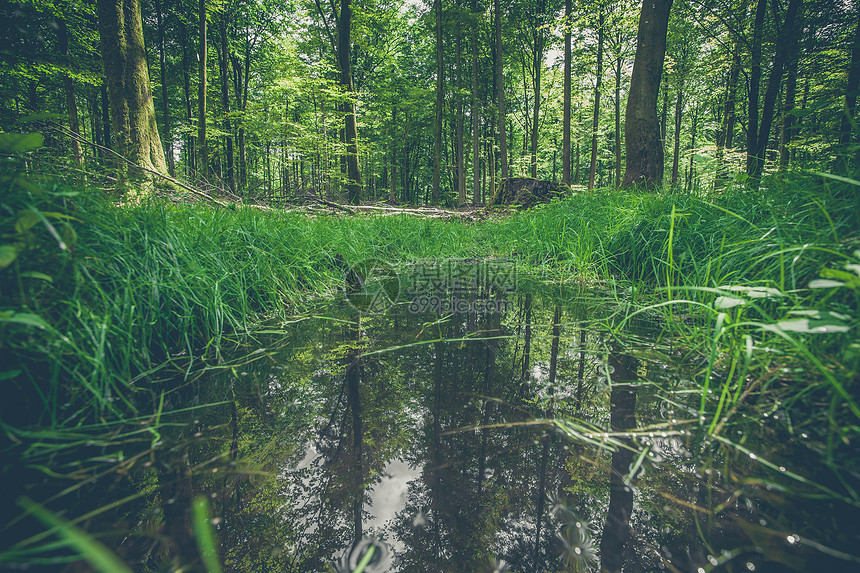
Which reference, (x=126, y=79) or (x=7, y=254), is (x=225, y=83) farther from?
(x=7, y=254)

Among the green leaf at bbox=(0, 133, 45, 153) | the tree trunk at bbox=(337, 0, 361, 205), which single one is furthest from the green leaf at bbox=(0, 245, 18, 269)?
the tree trunk at bbox=(337, 0, 361, 205)

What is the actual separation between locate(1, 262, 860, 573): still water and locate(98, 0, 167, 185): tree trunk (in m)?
4.53

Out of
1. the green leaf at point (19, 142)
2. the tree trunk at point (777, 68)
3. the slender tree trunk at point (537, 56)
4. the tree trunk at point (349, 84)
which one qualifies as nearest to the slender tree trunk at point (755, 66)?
the tree trunk at point (777, 68)

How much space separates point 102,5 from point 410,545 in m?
6.63

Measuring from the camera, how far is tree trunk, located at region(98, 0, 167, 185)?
13.1 feet

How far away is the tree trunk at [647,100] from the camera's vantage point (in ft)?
14.5

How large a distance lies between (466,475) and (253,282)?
73.0 inches

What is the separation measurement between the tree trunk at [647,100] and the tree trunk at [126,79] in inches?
252

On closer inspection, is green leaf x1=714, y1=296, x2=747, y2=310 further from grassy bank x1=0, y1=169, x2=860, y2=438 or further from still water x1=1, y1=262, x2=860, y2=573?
still water x1=1, y1=262, x2=860, y2=573

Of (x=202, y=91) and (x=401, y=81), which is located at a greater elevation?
(x=401, y=81)

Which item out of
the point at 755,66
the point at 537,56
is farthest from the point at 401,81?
the point at 755,66

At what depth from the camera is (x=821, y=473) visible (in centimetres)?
70

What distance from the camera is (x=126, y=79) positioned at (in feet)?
13.5

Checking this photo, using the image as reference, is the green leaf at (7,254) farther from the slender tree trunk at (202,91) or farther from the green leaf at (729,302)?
the slender tree trunk at (202,91)
